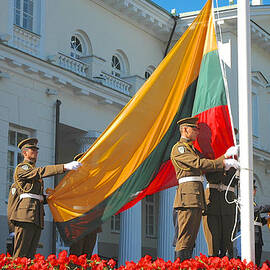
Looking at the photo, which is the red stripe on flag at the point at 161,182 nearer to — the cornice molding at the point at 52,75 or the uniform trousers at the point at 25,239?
the uniform trousers at the point at 25,239

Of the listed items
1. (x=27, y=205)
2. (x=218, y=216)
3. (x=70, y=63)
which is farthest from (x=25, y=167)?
(x=70, y=63)

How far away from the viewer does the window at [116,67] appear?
21812 mm

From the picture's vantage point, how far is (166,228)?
71.3 ft

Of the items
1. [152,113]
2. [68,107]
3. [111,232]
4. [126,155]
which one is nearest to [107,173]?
[126,155]

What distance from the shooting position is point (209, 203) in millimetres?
8695

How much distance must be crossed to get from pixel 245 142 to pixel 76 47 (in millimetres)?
13663

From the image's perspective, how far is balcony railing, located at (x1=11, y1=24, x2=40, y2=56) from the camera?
17.1 meters

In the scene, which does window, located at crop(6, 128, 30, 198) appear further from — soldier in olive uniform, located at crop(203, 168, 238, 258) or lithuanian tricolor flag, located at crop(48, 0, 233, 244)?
soldier in olive uniform, located at crop(203, 168, 238, 258)

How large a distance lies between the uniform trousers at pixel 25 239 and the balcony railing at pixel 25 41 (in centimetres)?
848

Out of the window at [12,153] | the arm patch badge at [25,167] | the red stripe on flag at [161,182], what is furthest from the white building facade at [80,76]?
the red stripe on flag at [161,182]

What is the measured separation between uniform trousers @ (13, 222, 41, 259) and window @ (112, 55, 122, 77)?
12858 mm

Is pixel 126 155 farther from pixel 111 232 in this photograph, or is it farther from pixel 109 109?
pixel 111 232

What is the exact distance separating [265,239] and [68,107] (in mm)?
11748

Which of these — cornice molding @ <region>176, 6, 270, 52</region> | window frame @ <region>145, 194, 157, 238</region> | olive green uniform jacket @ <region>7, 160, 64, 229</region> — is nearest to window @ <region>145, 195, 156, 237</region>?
window frame @ <region>145, 194, 157, 238</region>
